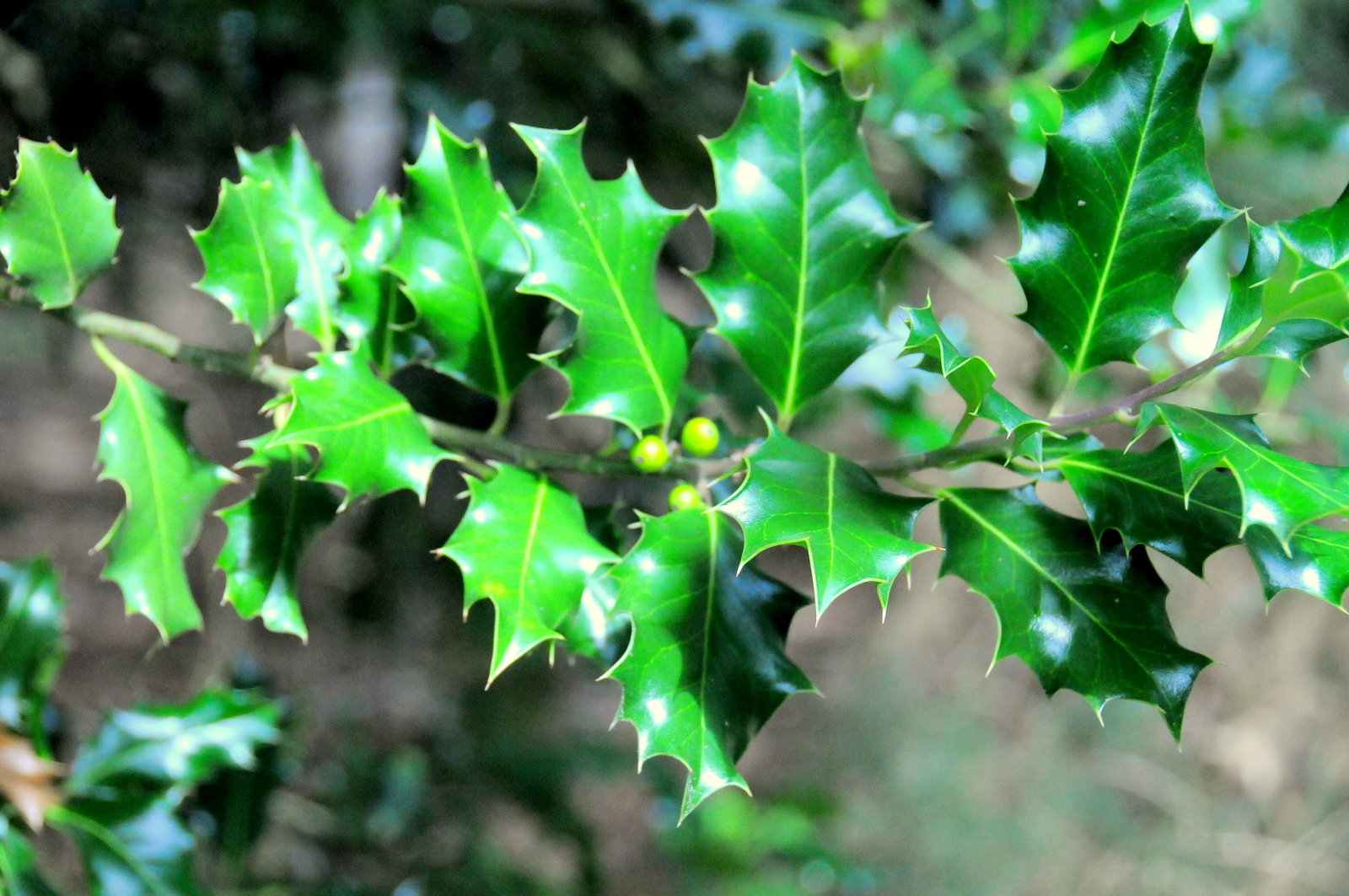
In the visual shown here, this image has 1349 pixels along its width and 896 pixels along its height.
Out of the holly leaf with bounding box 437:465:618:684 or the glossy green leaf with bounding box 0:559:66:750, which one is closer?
the holly leaf with bounding box 437:465:618:684

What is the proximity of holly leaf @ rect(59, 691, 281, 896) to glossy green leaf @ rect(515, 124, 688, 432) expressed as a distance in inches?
26.8

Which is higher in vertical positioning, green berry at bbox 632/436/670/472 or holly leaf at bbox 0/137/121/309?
holly leaf at bbox 0/137/121/309

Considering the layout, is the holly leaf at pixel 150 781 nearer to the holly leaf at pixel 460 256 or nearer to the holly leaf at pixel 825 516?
the holly leaf at pixel 460 256

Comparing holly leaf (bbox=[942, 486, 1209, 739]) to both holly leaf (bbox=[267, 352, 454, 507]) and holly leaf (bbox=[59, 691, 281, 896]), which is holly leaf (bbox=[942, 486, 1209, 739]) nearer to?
holly leaf (bbox=[267, 352, 454, 507])

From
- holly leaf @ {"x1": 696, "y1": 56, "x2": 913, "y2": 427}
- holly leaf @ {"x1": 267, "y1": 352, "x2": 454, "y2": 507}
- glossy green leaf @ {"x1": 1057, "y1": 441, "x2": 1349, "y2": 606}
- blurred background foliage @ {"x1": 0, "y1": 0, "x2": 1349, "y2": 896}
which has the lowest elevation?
blurred background foliage @ {"x1": 0, "y1": 0, "x2": 1349, "y2": 896}

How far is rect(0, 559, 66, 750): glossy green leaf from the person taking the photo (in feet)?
3.40

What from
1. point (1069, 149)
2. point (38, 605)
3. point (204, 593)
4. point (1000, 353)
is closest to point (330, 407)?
point (1069, 149)

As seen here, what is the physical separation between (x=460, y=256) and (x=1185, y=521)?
59 centimetres

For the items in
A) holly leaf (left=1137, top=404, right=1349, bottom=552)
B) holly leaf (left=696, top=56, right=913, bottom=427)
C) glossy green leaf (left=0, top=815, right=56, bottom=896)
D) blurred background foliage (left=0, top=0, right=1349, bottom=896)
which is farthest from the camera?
blurred background foliage (left=0, top=0, right=1349, bottom=896)

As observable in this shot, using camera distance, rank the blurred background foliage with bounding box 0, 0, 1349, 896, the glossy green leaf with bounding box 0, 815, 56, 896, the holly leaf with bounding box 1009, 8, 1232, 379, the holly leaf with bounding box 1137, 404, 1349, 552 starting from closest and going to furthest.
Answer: the holly leaf with bounding box 1137, 404, 1349, 552 → the holly leaf with bounding box 1009, 8, 1232, 379 → the glossy green leaf with bounding box 0, 815, 56, 896 → the blurred background foliage with bounding box 0, 0, 1349, 896

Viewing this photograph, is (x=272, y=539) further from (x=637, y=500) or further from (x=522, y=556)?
(x=637, y=500)

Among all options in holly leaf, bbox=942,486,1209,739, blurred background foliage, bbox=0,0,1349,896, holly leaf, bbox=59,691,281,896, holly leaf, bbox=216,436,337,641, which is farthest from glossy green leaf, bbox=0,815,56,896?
holly leaf, bbox=942,486,1209,739

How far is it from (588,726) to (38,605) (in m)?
1.87

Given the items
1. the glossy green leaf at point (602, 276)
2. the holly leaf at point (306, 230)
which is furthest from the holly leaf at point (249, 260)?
the glossy green leaf at point (602, 276)
